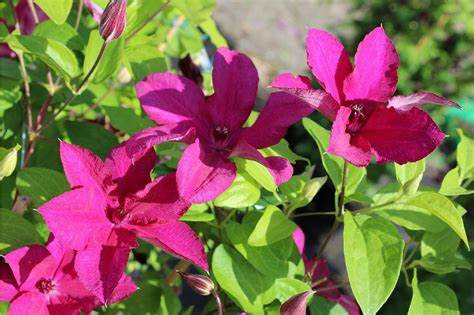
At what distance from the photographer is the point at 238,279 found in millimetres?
657

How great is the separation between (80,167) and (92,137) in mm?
261

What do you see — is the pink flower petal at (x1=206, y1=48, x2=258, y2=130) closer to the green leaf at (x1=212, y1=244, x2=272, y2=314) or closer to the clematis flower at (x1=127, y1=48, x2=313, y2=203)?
the clematis flower at (x1=127, y1=48, x2=313, y2=203)

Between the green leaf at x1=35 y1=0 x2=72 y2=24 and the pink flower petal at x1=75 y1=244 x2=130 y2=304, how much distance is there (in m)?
0.26

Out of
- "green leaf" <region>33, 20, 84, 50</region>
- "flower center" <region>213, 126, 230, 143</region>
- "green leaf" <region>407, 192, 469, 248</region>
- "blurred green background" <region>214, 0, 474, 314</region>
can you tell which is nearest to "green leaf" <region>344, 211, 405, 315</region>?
"green leaf" <region>407, 192, 469, 248</region>

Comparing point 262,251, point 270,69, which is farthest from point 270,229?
point 270,69

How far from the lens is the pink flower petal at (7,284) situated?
0.58m

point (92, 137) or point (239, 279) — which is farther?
point (92, 137)

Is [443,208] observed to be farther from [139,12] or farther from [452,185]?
[139,12]

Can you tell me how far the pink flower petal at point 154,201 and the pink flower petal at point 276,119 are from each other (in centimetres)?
9

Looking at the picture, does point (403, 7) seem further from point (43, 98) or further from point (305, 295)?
point (305, 295)

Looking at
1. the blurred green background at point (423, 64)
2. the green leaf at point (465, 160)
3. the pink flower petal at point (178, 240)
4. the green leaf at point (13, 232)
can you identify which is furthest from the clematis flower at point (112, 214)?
the blurred green background at point (423, 64)

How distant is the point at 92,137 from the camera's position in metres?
0.82

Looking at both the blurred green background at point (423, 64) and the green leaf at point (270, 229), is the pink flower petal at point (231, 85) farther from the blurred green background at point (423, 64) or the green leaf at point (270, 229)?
the blurred green background at point (423, 64)

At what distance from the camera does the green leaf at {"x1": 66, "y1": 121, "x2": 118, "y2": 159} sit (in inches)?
31.8
